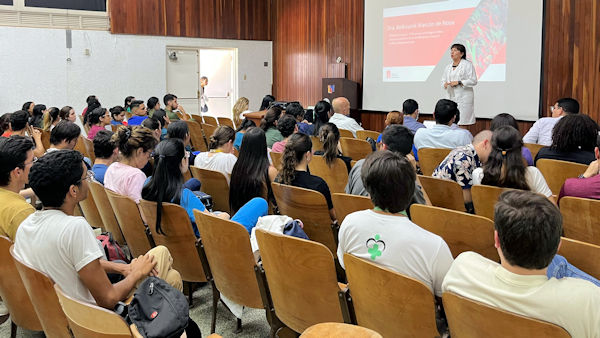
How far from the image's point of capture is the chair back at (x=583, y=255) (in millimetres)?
1922

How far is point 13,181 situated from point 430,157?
3486 millimetres

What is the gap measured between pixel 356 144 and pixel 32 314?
3916 millimetres

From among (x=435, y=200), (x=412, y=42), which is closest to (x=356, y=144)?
(x=435, y=200)

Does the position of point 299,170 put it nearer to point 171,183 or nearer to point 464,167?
point 171,183

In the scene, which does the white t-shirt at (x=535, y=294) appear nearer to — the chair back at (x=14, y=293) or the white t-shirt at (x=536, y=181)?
the white t-shirt at (x=536, y=181)

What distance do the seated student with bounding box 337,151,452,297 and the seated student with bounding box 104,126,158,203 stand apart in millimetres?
1856

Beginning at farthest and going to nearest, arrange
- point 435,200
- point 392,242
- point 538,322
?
point 435,200
point 392,242
point 538,322

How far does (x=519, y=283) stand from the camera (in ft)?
5.25

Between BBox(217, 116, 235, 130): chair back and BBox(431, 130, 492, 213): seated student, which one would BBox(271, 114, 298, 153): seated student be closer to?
BBox(431, 130, 492, 213): seated student

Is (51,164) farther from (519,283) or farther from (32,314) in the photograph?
(519,283)

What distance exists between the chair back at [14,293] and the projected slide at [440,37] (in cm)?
794

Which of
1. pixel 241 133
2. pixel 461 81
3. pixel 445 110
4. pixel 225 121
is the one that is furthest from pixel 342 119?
pixel 225 121

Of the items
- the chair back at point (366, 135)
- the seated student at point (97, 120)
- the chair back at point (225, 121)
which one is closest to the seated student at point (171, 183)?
the seated student at point (97, 120)

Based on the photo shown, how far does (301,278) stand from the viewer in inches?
86.7
